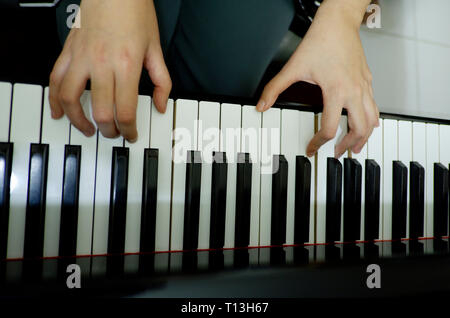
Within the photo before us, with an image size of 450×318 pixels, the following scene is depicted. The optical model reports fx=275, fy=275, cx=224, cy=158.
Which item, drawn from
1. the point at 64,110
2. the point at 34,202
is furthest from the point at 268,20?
the point at 34,202

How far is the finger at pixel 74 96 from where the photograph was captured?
1.36 feet

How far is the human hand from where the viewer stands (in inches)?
21.5

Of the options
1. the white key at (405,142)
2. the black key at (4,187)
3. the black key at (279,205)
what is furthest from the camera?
the white key at (405,142)

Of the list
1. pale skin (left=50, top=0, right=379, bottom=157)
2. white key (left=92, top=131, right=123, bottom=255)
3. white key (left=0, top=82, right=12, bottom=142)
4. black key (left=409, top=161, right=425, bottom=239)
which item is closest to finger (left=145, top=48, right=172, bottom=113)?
pale skin (left=50, top=0, right=379, bottom=157)

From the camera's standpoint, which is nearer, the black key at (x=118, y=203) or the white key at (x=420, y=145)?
the black key at (x=118, y=203)

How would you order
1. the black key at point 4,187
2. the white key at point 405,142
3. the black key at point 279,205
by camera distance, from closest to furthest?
the black key at point 4,187
the black key at point 279,205
the white key at point 405,142

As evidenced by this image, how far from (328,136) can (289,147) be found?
8 centimetres

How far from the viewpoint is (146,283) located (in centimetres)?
39

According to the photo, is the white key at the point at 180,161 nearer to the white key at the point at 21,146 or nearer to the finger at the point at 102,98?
the finger at the point at 102,98

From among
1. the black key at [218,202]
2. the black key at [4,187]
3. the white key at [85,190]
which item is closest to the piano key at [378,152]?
the black key at [218,202]

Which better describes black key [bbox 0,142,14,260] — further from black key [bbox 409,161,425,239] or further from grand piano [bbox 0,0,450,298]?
black key [bbox 409,161,425,239]

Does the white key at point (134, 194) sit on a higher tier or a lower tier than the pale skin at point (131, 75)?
lower

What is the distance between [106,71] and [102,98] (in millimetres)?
43
